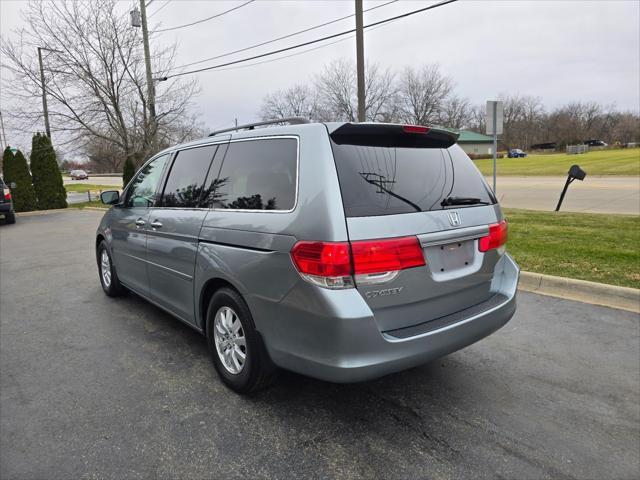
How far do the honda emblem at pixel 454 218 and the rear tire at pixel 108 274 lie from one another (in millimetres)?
3978

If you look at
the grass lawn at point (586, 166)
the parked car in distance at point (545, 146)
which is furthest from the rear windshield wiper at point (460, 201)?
the parked car in distance at point (545, 146)

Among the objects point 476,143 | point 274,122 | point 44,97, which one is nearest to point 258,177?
point 274,122

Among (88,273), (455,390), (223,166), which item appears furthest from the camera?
(88,273)

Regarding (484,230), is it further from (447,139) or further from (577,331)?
(577,331)

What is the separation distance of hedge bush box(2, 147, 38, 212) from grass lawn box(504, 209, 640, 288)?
19.6 m

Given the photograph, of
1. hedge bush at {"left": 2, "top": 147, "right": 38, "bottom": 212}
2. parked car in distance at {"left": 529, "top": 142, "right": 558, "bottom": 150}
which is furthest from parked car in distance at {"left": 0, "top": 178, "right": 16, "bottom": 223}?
parked car in distance at {"left": 529, "top": 142, "right": 558, "bottom": 150}

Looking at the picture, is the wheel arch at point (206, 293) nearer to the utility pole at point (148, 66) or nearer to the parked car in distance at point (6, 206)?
the parked car in distance at point (6, 206)

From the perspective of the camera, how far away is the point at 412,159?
2.77 meters

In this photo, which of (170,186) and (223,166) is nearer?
(223,166)

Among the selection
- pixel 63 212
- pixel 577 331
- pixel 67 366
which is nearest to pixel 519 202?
pixel 577 331

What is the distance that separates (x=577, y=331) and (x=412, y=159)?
257 centimetres

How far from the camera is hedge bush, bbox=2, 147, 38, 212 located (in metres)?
18.8

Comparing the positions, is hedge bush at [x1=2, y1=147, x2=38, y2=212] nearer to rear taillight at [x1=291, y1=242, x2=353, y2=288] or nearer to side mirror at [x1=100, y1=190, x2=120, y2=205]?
side mirror at [x1=100, y1=190, x2=120, y2=205]

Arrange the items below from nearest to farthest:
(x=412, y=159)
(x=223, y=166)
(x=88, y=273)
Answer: (x=412, y=159)
(x=223, y=166)
(x=88, y=273)
